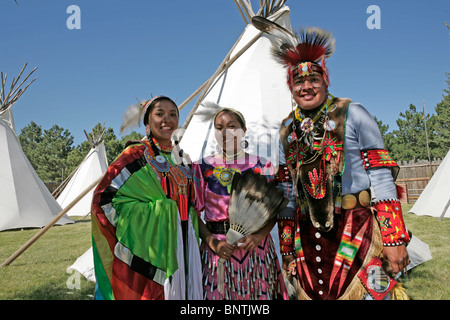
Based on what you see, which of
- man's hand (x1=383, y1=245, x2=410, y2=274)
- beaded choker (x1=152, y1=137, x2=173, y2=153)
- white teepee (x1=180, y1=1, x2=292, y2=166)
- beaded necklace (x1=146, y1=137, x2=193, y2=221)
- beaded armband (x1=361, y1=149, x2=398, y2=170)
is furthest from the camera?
white teepee (x1=180, y1=1, x2=292, y2=166)

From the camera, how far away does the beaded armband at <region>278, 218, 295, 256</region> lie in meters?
2.01

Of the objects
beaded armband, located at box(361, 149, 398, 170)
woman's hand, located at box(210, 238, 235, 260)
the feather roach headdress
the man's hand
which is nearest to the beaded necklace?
woman's hand, located at box(210, 238, 235, 260)

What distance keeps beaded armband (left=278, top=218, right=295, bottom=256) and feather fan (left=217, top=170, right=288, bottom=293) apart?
11 centimetres

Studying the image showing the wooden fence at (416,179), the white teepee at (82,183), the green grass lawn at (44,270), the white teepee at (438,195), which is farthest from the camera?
the white teepee at (82,183)

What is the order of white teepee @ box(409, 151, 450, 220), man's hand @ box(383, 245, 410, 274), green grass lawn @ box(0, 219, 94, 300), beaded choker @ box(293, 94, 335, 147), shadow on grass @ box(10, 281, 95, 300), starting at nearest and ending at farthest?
man's hand @ box(383, 245, 410, 274) < beaded choker @ box(293, 94, 335, 147) < shadow on grass @ box(10, 281, 95, 300) < green grass lawn @ box(0, 219, 94, 300) < white teepee @ box(409, 151, 450, 220)

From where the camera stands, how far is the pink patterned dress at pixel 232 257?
2045mm

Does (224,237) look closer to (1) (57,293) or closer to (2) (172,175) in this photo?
(2) (172,175)

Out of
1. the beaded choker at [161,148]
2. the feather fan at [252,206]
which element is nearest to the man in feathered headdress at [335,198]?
the feather fan at [252,206]

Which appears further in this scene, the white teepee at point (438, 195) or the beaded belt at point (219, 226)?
the white teepee at point (438, 195)

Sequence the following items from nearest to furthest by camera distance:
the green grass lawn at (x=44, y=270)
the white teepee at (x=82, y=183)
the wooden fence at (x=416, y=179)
→ the green grass lawn at (x=44, y=270)
the wooden fence at (x=416, y=179)
the white teepee at (x=82, y=183)

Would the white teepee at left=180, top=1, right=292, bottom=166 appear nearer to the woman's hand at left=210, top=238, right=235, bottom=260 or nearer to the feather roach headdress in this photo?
the feather roach headdress

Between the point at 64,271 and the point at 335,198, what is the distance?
16.7 feet

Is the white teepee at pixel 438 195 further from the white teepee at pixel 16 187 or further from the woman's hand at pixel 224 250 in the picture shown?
the white teepee at pixel 16 187

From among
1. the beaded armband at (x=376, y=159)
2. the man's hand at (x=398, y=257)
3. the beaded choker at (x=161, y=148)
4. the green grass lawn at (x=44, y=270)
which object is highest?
the beaded choker at (x=161, y=148)
